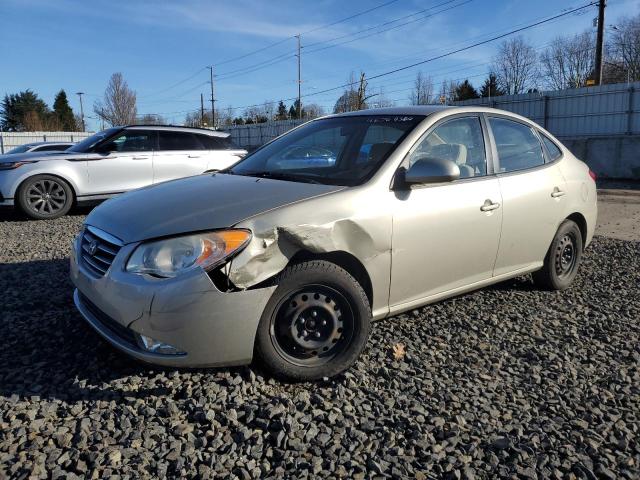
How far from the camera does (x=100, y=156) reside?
920cm

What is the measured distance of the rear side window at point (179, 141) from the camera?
9.92 meters

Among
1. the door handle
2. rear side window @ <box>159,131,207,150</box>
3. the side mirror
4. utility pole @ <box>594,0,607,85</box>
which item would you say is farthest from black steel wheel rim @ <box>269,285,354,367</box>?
utility pole @ <box>594,0,607,85</box>

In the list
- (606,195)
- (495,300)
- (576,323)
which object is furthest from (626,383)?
(606,195)

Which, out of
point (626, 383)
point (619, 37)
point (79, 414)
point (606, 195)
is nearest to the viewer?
point (79, 414)

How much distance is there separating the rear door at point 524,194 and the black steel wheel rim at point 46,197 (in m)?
7.41

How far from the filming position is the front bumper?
2.69 m

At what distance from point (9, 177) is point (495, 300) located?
7.83 m

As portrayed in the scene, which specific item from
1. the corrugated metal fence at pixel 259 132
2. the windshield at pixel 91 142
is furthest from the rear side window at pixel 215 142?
the corrugated metal fence at pixel 259 132

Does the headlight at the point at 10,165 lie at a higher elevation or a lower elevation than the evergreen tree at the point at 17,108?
lower

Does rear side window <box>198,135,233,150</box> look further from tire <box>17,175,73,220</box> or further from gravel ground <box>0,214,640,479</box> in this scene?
gravel ground <box>0,214,640,479</box>

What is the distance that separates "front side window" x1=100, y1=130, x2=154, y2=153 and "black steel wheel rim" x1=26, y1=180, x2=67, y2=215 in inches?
41.3

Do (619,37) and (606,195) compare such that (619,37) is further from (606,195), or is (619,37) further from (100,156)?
(100,156)

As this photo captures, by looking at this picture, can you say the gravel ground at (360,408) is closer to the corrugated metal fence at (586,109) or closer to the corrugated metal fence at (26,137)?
Result: the corrugated metal fence at (586,109)

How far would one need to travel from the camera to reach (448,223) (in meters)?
3.61
